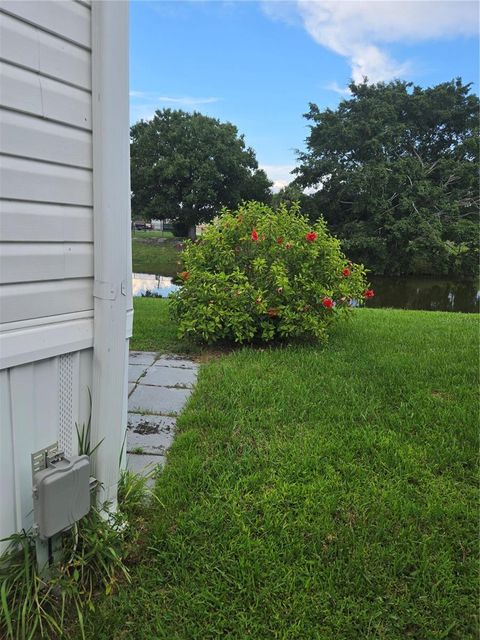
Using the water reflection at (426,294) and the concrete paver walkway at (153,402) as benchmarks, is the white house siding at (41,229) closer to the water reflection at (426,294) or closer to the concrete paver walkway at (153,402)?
the concrete paver walkway at (153,402)

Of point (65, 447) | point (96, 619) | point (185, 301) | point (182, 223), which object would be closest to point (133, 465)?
point (65, 447)

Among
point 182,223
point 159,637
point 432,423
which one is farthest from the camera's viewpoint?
point 182,223

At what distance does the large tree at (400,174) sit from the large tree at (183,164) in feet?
24.2

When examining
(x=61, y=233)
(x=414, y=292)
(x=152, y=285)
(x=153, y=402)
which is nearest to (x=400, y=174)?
(x=414, y=292)

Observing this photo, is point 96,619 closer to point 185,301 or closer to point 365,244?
point 185,301


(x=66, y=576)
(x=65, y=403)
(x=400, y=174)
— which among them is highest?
(x=400, y=174)

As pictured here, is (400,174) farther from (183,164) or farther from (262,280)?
(262,280)

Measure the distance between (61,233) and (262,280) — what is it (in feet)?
8.93

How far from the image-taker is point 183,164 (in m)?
25.4

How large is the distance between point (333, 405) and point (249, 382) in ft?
1.99

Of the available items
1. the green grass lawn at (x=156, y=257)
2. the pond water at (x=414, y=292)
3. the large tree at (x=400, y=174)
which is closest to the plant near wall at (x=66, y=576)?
the pond water at (x=414, y=292)

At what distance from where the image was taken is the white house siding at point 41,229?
1.21 meters

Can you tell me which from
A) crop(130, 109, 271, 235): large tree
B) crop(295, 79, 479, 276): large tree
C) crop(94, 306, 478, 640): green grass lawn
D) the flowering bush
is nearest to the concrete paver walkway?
crop(94, 306, 478, 640): green grass lawn

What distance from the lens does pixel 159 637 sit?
4.09 feet
